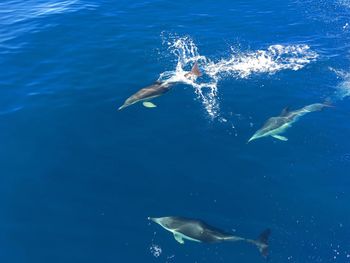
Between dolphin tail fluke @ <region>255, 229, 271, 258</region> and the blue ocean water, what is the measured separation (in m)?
0.44

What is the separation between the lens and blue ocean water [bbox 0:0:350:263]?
17.2 metres

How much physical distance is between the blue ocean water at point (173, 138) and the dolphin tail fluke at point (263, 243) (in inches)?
17.2

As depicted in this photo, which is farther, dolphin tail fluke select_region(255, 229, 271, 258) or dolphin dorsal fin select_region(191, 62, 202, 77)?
dolphin dorsal fin select_region(191, 62, 202, 77)

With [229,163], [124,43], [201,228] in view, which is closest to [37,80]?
[124,43]

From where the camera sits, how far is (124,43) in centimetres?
3111

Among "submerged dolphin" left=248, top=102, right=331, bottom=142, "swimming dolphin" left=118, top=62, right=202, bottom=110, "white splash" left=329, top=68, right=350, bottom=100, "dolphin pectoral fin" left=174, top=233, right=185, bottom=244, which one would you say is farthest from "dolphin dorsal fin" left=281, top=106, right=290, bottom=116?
"dolphin pectoral fin" left=174, top=233, right=185, bottom=244

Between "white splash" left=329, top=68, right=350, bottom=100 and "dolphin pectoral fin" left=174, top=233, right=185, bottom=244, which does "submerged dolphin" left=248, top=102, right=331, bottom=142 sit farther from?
"dolphin pectoral fin" left=174, top=233, right=185, bottom=244

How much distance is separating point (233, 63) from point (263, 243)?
14913mm

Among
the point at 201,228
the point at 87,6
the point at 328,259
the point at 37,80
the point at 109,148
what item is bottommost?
the point at 328,259

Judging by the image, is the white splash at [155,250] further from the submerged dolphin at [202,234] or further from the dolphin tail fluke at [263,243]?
the dolphin tail fluke at [263,243]

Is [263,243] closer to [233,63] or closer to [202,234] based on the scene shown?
[202,234]

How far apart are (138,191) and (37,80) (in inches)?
519

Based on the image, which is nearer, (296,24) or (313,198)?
→ (313,198)

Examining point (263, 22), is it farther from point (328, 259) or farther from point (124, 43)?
point (328, 259)
